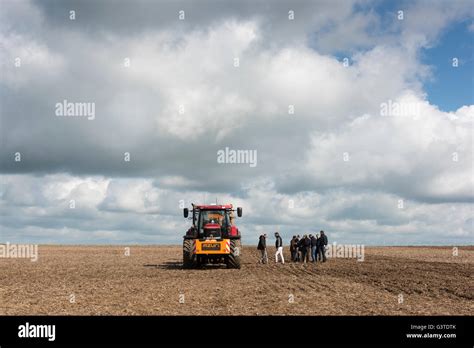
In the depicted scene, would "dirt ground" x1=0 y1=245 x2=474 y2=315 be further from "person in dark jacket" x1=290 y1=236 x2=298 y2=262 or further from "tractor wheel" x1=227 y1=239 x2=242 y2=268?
"person in dark jacket" x1=290 y1=236 x2=298 y2=262

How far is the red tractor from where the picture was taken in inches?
1110

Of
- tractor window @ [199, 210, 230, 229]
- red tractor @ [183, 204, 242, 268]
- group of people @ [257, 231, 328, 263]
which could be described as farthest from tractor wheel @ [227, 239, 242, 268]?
group of people @ [257, 231, 328, 263]

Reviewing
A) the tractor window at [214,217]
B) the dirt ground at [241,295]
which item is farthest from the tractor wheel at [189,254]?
the dirt ground at [241,295]

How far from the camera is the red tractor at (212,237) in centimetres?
2820

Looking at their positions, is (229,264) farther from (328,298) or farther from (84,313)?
(84,313)

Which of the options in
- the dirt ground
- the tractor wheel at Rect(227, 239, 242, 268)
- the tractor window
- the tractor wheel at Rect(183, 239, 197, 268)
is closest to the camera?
the dirt ground

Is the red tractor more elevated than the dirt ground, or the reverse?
the red tractor

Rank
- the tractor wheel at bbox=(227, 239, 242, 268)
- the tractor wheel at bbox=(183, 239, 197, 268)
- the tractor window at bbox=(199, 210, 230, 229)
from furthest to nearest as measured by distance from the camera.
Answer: the tractor window at bbox=(199, 210, 230, 229), the tractor wheel at bbox=(183, 239, 197, 268), the tractor wheel at bbox=(227, 239, 242, 268)

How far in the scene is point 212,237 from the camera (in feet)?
93.7

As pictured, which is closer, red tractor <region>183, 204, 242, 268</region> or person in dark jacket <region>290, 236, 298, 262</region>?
red tractor <region>183, 204, 242, 268</region>

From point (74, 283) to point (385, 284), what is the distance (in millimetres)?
12102

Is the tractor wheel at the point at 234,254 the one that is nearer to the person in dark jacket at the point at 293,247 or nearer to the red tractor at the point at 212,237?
the red tractor at the point at 212,237
